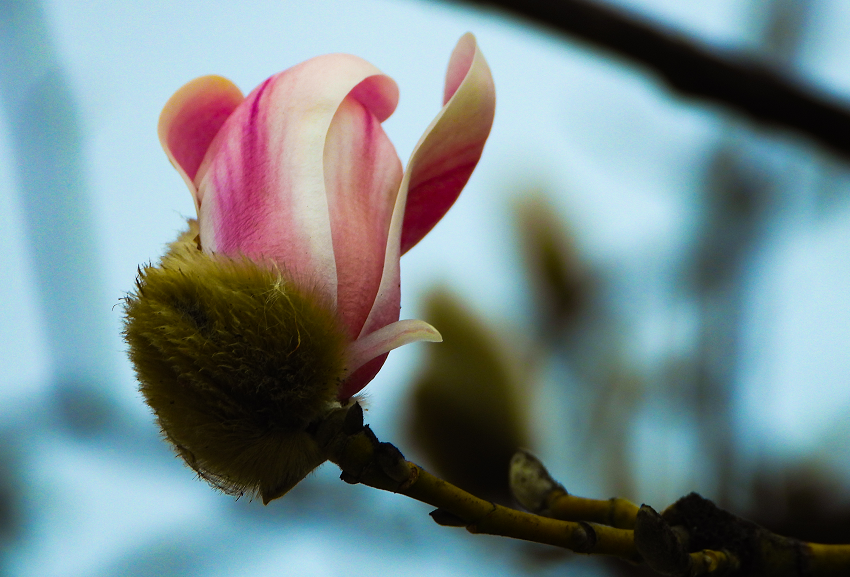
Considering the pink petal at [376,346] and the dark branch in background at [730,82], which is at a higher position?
the dark branch in background at [730,82]

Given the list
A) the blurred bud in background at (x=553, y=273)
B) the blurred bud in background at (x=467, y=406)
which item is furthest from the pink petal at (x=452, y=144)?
the blurred bud in background at (x=553, y=273)

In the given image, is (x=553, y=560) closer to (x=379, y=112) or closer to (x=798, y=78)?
(x=798, y=78)

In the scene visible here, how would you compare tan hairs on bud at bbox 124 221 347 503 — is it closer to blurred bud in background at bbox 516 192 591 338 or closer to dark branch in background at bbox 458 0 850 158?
dark branch in background at bbox 458 0 850 158

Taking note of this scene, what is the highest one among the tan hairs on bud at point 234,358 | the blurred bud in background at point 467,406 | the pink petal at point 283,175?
the pink petal at point 283,175

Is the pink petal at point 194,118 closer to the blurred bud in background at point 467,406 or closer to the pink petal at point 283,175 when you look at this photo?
the pink petal at point 283,175

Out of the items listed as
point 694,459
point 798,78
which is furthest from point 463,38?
point 694,459

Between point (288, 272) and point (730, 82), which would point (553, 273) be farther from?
point (288, 272)
